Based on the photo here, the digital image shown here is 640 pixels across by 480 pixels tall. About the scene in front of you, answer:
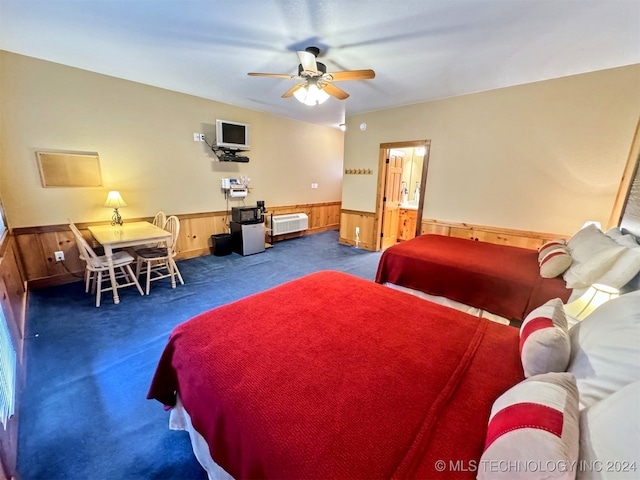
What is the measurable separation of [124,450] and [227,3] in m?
2.93

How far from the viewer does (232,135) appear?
14.4 feet

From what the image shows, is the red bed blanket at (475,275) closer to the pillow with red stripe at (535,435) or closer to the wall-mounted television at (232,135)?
the pillow with red stripe at (535,435)

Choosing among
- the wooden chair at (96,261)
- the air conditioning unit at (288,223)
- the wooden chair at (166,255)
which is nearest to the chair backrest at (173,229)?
the wooden chair at (166,255)

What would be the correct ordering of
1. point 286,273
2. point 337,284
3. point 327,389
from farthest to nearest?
point 286,273 < point 337,284 < point 327,389

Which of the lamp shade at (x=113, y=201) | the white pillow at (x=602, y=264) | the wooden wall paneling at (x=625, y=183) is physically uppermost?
the wooden wall paneling at (x=625, y=183)

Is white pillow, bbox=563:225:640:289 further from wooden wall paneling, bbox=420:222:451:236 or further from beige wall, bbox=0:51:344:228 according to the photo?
beige wall, bbox=0:51:344:228

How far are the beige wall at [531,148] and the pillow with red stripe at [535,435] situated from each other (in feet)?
11.1

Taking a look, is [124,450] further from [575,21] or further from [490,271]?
[575,21]

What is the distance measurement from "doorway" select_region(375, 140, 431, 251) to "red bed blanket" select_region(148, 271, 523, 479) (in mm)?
3242

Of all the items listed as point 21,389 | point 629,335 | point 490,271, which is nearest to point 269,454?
point 629,335

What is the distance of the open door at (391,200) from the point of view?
4.88m

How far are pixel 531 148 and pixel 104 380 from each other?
16.2 ft

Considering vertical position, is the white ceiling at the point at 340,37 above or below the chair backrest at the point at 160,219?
above

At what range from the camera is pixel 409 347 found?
1.21 metres
